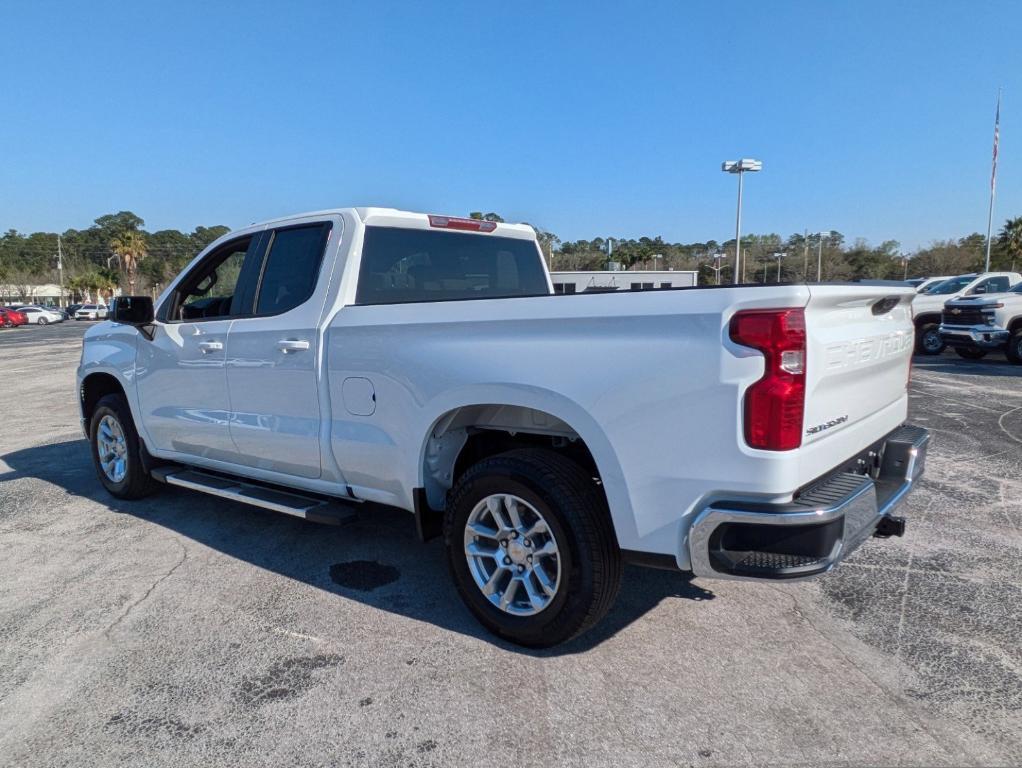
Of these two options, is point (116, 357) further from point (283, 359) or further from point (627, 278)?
point (627, 278)

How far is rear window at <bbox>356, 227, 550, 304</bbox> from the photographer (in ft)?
12.6

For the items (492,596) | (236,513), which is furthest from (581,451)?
(236,513)

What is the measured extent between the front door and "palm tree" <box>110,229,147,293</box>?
75980mm

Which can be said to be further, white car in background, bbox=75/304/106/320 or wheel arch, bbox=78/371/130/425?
white car in background, bbox=75/304/106/320

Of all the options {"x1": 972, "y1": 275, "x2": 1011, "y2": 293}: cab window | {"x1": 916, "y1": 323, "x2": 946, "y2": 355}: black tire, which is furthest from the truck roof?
{"x1": 972, "y1": 275, "x2": 1011, "y2": 293}: cab window

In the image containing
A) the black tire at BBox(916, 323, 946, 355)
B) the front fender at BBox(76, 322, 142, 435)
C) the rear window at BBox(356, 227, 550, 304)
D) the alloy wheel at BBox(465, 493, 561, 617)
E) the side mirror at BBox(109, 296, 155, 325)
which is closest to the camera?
the alloy wheel at BBox(465, 493, 561, 617)

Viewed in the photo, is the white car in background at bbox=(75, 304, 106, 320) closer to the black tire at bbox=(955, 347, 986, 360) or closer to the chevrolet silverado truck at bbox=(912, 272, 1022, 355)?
the chevrolet silverado truck at bbox=(912, 272, 1022, 355)

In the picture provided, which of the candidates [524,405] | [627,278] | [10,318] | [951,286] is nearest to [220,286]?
[524,405]

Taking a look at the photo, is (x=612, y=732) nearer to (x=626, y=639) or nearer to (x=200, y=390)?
(x=626, y=639)

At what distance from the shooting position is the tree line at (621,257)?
1955 inches

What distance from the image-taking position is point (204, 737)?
8.21 feet

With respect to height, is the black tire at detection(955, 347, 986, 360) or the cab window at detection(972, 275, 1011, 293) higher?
the cab window at detection(972, 275, 1011, 293)

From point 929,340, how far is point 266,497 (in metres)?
17.4

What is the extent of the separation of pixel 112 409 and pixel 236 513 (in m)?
1.33
